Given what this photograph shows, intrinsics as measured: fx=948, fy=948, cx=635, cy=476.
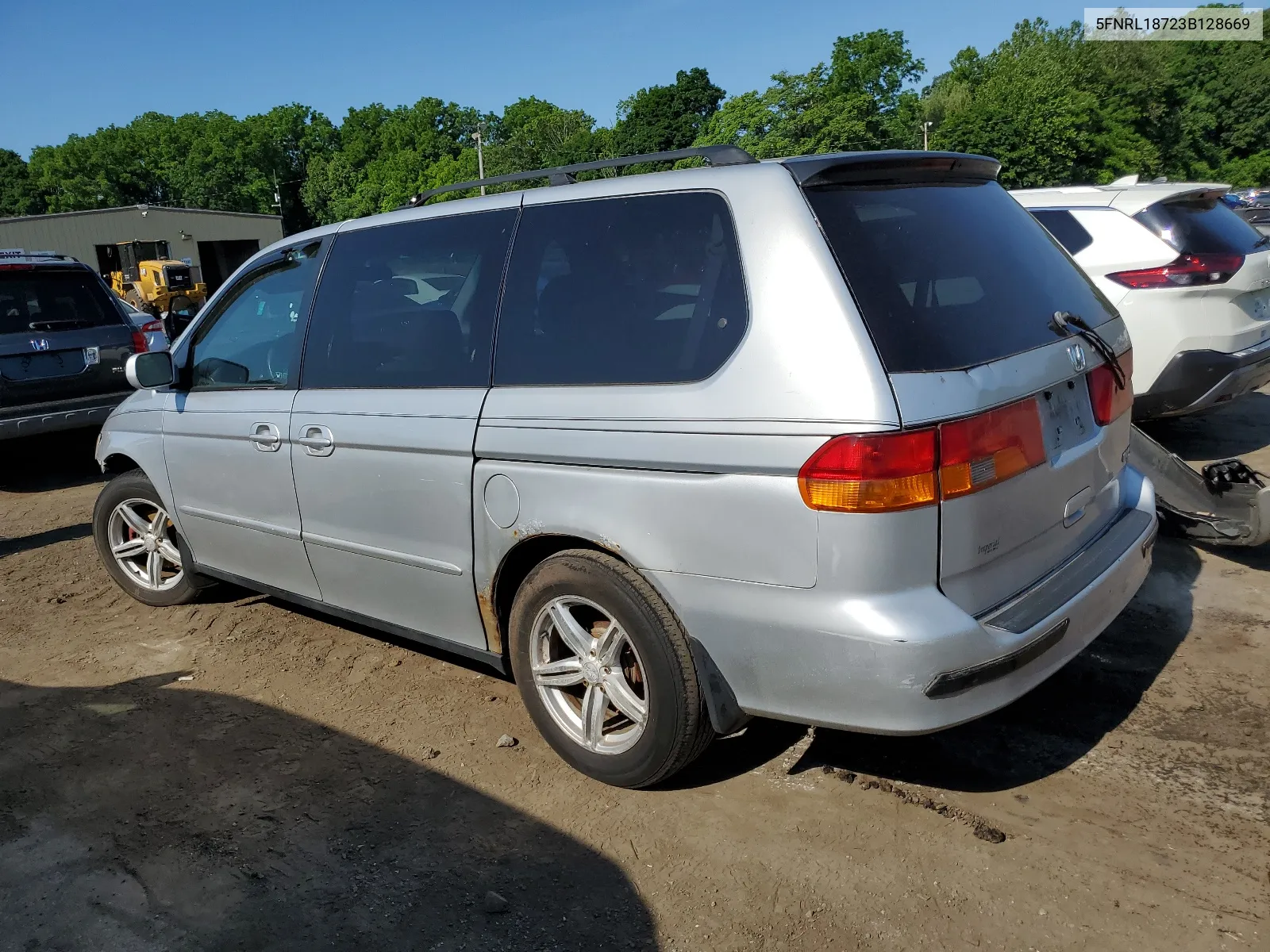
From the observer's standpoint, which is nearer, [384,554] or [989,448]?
[989,448]

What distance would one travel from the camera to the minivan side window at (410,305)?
130 inches

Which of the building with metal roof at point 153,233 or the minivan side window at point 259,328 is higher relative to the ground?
the building with metal roof at point 153,233

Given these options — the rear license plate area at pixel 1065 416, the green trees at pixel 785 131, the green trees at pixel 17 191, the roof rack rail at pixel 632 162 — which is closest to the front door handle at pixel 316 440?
the roof rack rail at pixel 632 162

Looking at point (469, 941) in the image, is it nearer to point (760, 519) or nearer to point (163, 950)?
point (163, 950)

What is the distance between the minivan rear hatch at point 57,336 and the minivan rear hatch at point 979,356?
7458 millimetres

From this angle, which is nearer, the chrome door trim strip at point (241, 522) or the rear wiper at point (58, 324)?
the chrome door trim strip at point (241, 522)

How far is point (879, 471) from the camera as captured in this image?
7.63ft

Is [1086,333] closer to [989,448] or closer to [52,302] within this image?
[989,448]

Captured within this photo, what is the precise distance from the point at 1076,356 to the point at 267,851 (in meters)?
2.92

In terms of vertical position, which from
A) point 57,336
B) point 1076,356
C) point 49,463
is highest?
point 57,336

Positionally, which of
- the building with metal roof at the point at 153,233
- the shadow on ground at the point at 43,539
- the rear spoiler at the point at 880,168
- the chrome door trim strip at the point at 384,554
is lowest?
the shadow on ground at the point at 43,539

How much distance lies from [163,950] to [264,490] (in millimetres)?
1943

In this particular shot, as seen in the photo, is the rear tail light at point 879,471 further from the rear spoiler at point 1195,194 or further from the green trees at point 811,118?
the green trees at point 811,118

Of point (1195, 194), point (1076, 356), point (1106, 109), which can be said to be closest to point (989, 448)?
point (1076, 356)
